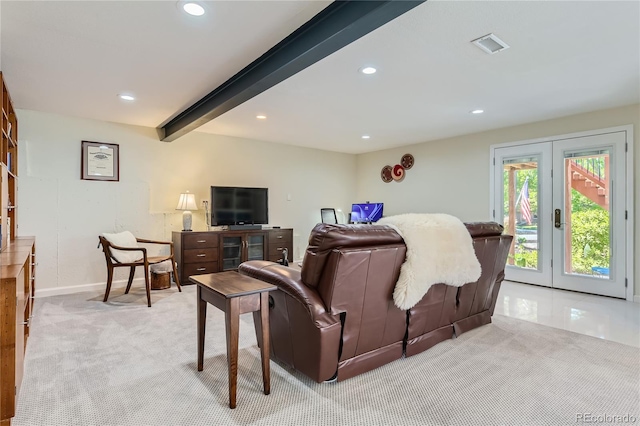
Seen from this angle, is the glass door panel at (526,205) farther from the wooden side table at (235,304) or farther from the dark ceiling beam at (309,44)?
the wooden side table at (235,304)

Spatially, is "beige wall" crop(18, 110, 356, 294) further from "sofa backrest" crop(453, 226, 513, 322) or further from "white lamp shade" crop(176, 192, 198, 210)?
"sofa backrest" crop(453, 226, 513, 322)

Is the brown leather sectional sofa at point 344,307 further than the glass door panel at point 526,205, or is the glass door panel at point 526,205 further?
the glass door panel at point 526,205

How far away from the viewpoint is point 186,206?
15.8 ft

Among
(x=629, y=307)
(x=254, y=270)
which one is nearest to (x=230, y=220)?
(x=254, y=270)

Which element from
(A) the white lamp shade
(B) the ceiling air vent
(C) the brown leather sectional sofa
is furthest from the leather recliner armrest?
(A) the white lamp shade

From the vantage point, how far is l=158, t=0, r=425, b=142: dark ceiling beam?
5.81 ft

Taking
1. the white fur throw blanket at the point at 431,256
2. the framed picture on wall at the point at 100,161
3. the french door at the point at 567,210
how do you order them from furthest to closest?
1. the framed picture on wall at the point at 100,161
2. the french door at the point at 567,210
3. the white fur throw blanket at the point at 431,256

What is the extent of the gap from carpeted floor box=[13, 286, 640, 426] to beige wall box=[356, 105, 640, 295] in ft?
8.72

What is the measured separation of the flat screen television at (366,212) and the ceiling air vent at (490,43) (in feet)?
13.1

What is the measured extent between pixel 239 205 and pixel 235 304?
3742 mm

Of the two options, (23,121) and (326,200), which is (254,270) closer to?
(23,121)

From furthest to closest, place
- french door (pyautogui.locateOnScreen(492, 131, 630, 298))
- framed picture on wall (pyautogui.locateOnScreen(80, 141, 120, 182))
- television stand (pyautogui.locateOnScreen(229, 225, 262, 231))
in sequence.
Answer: television stand (pyautogui.locateOnScreen(229, 225, 262, 231)), framed picture on wall (pyautogui.locateOnScreen(80, 141, 120, 182)), french door (pyautogui.locateOnScreen(492, 131, 630, 298))

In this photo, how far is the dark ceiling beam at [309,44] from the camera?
1.77 m

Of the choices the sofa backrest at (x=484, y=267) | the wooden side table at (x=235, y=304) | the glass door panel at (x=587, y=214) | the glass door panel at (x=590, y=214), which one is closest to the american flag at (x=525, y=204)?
the glass door panel at (x=590, y=214)
